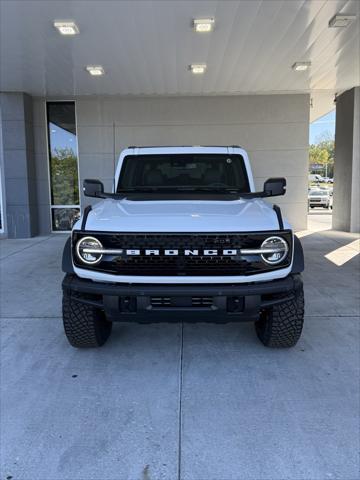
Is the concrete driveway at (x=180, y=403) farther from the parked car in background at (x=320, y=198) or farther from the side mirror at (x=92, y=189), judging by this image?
the parked car in background at (x=320, y=198)

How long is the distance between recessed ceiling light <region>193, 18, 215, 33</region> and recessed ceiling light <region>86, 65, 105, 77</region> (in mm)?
2767

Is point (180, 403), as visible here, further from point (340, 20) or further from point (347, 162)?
point (347, 162)

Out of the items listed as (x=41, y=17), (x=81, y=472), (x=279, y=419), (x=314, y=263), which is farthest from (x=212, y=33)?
(x=81, y=472)

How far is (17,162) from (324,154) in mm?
63066

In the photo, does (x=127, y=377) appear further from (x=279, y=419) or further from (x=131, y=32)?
(x=131, y=32)

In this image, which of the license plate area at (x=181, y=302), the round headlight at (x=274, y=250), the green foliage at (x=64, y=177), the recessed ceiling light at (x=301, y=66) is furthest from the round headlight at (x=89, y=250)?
the green foliage at (x=64, y=177)

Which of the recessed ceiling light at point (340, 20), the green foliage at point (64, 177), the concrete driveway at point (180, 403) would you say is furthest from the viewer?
the green foliage at point (64, 177)

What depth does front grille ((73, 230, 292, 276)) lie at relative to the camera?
2920 millimetres

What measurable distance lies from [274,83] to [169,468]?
31.4 ft

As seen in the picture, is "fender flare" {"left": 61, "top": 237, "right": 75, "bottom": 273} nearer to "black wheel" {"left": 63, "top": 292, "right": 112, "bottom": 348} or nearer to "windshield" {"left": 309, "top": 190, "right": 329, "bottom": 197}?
"black wheel" {"left": 63, "top": 292, "right": 112, "bottom": 348}

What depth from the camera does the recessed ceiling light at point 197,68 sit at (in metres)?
8.48

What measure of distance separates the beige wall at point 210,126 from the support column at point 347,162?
1.09 meters

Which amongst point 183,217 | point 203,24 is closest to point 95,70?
point 203,24

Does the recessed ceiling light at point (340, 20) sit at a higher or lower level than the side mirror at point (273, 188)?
higher
